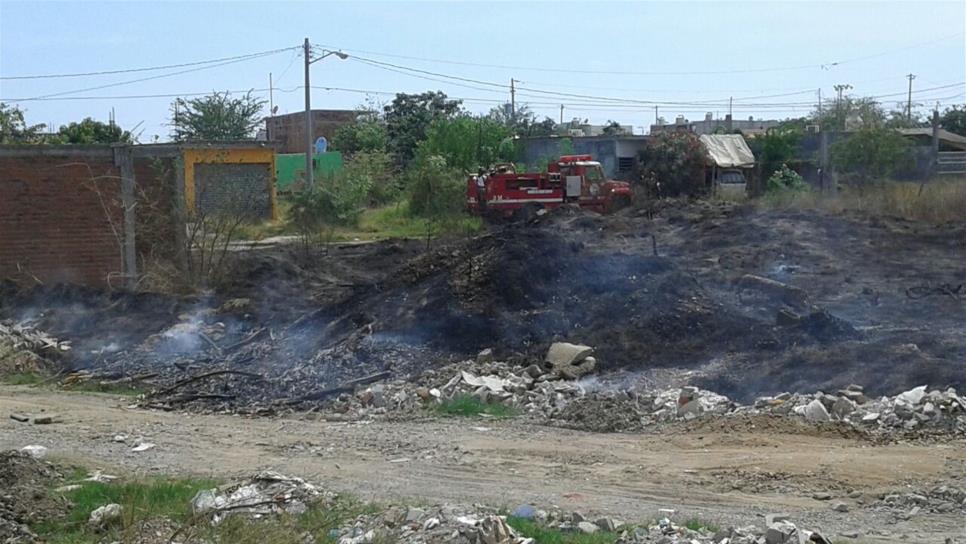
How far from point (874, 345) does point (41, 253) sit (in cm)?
1513

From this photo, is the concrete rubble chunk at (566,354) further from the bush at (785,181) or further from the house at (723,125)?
the house at (723,125)

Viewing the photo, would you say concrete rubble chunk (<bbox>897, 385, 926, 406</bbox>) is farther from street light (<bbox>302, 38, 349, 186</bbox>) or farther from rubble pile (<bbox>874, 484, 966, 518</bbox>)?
street light (<bbox>302, 38, 349, 186</bbox>)

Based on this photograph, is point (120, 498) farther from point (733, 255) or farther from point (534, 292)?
point (733, 255)

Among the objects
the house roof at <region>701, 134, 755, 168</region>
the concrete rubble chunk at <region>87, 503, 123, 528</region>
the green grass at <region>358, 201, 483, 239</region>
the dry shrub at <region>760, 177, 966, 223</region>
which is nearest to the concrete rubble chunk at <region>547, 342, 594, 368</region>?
the concrete rubble chunk at <region>87, 503, 123, 528</region>

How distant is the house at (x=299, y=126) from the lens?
74188 millimetres

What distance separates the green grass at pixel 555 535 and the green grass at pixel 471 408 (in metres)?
5.02

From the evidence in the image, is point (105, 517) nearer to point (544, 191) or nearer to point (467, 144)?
point (544, 191)

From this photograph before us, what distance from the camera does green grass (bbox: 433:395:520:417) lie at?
12.9 m

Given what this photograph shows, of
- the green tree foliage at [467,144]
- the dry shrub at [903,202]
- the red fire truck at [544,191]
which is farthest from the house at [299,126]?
the dry shrub at [903,202]

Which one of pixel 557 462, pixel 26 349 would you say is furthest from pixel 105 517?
pixel 26 349

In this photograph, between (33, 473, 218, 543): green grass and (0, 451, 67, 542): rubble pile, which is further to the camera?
(0, 451, 67, 542): rubble pile

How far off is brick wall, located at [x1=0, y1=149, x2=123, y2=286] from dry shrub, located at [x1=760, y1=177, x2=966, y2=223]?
66.8 feet

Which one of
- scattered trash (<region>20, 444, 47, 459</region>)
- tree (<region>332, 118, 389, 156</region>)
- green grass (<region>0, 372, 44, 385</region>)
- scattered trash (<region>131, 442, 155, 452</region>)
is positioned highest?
tree (<region>332, 118, 389, 156</region>)

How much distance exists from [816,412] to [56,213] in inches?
602
